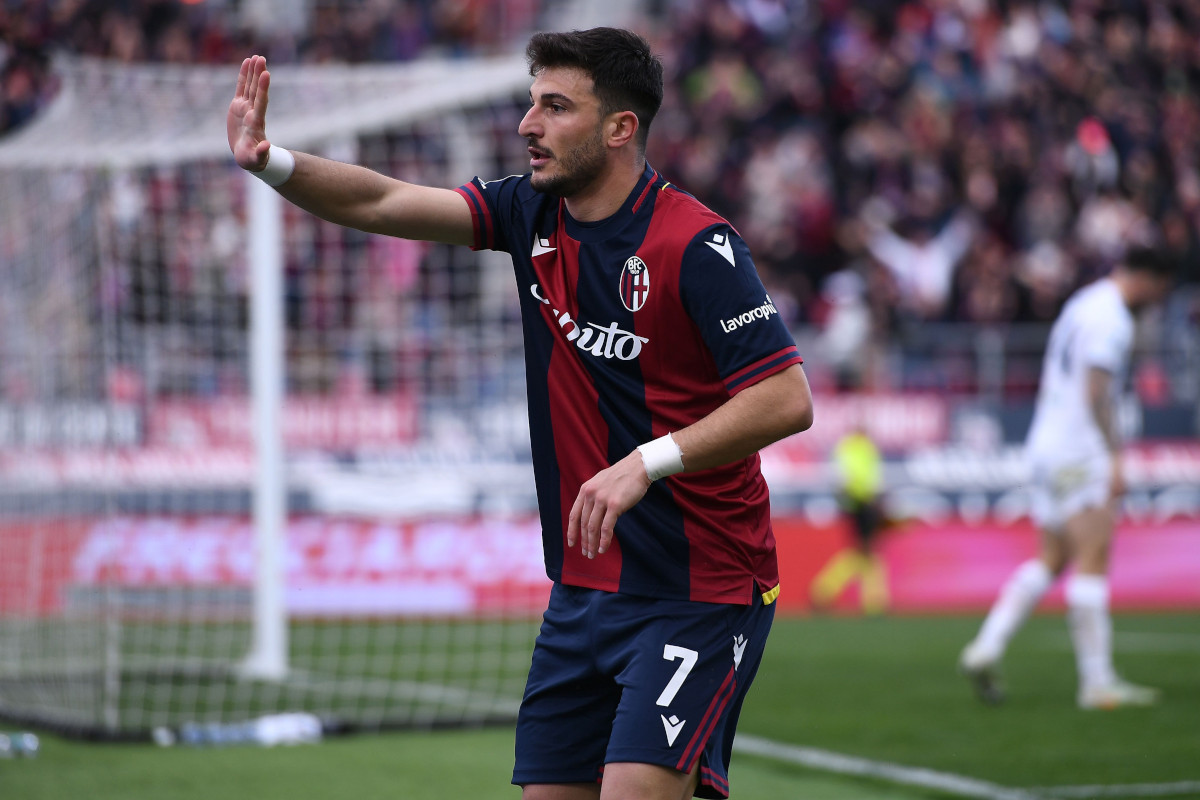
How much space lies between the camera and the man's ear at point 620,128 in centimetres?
375

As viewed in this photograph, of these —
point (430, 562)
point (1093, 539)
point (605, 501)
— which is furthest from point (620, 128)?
point (430, 562)

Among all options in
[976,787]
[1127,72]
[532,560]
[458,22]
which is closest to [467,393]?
[532,560]

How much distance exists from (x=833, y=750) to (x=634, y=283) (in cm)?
448

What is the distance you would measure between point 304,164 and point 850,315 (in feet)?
47.3

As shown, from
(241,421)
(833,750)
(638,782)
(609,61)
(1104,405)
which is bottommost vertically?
(833,750)

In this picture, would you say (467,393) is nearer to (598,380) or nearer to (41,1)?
(41,1)

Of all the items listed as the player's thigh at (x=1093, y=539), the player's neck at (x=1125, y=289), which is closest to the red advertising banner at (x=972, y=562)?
the player's thigh at (x=1093, y=539)

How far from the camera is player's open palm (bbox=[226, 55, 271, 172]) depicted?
3688mm

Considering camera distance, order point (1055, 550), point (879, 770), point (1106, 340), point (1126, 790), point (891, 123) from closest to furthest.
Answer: point (1126, 790) < point (879, 770) < point (1106, 340) < point (1055, 550) < point (891, 123)

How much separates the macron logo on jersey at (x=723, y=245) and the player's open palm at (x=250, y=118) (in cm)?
108

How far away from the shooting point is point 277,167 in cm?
374

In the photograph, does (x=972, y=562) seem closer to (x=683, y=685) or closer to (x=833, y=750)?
(x=833, y=750)

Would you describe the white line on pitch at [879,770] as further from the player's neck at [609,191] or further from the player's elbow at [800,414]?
the player's neck at [609,191]

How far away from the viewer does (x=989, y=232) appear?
19.7 m
